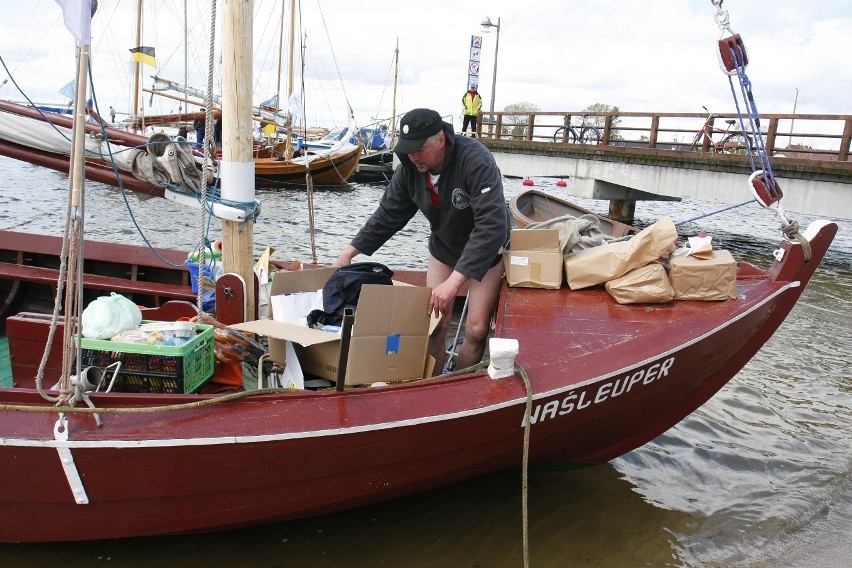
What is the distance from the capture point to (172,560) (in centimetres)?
307

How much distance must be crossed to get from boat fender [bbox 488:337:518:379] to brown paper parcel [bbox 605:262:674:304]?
125 cm

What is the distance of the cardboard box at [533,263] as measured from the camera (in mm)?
3996

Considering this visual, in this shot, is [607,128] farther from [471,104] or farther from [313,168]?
[313,168]

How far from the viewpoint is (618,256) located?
3861 millimetres

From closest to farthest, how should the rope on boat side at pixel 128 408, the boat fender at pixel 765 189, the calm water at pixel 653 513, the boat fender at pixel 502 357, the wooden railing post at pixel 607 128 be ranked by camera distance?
the rope on boat side at pixel 128 408 → the boat fender at pixel 502 357 → the calm water at pixel 653 513 → the boat fender at pixel 765 189 → the wooden railing post at pixel 607 128

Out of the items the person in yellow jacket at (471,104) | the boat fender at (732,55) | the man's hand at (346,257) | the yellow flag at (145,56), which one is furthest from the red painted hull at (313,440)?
the yellow flag at (145,56)

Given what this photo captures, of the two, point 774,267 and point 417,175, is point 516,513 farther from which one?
point 774,267

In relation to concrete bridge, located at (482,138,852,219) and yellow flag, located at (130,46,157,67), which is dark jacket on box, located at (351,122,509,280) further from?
yellow flag, located at (130,46,157,67)

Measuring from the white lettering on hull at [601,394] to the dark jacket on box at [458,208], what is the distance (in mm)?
783

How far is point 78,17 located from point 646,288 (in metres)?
3.04

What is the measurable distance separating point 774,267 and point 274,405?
130 inches

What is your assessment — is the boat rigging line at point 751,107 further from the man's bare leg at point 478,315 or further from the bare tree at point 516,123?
the bare tree at point 516,123

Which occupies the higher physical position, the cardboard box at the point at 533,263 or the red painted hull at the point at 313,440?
the cardboard box at the point at 533,263

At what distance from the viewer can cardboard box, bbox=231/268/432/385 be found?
9.66ft
